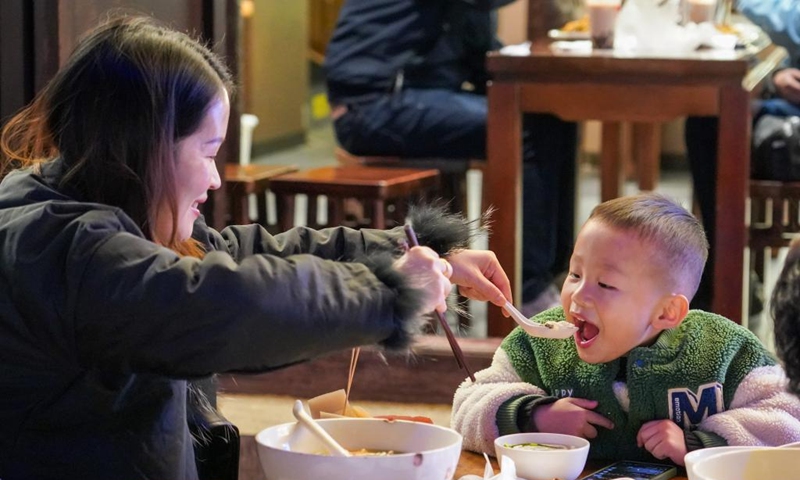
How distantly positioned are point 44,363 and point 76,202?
17 cm

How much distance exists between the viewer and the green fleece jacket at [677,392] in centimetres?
156

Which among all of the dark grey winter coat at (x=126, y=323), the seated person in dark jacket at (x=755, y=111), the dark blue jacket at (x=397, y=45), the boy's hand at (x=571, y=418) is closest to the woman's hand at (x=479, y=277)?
the boy's hand at (x=571, y=418)

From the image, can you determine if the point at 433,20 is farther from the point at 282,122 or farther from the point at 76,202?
the point at 282,122

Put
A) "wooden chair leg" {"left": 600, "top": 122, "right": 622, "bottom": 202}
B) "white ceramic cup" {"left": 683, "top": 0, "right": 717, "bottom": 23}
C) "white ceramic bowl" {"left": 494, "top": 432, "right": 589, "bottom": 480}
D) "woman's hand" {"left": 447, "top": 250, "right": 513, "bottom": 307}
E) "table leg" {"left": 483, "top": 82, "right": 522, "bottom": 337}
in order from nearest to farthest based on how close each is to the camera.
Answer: "white ceramic bowl" {"left": 494, "top": 432, "right": 589, "bottom": 480}, "woman's hand" {"left": 447, "top": 250, "right": 513, "bottom": 307}, "table leg" {"left": 483, "top": 82, "right": 522, "bottom": 337}, "white ceramic cup" {"left": 683, "top": 0, "right": 717, "bottom": 23}, "wooden chair leg" {"left": 600, "top": 122, "right": 622, "bottom": 202}

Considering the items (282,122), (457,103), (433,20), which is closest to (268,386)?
(457,103)

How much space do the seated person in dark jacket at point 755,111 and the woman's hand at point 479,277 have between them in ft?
6.93

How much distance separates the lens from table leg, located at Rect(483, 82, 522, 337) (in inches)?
143

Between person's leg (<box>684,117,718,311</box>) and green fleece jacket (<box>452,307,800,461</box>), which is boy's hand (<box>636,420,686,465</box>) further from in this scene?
person's leg (<box>684,117,718,311</box>)

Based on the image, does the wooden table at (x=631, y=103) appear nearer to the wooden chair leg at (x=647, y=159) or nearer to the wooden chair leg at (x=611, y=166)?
the wooden chair leg at (x=611, y=166)

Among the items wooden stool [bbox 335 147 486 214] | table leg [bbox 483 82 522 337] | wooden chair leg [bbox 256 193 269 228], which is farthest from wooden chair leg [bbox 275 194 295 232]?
table leg [bbox 483 82 522 337]

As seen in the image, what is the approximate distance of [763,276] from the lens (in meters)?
4.59

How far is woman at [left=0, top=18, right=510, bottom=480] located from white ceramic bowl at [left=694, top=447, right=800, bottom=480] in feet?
1.03

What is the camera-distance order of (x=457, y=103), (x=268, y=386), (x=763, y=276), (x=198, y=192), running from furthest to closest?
(x=763, y=276) → (x=457, y=103) → (x=268, y=386) → (x=198, y=192)

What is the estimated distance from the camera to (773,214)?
155 inches
